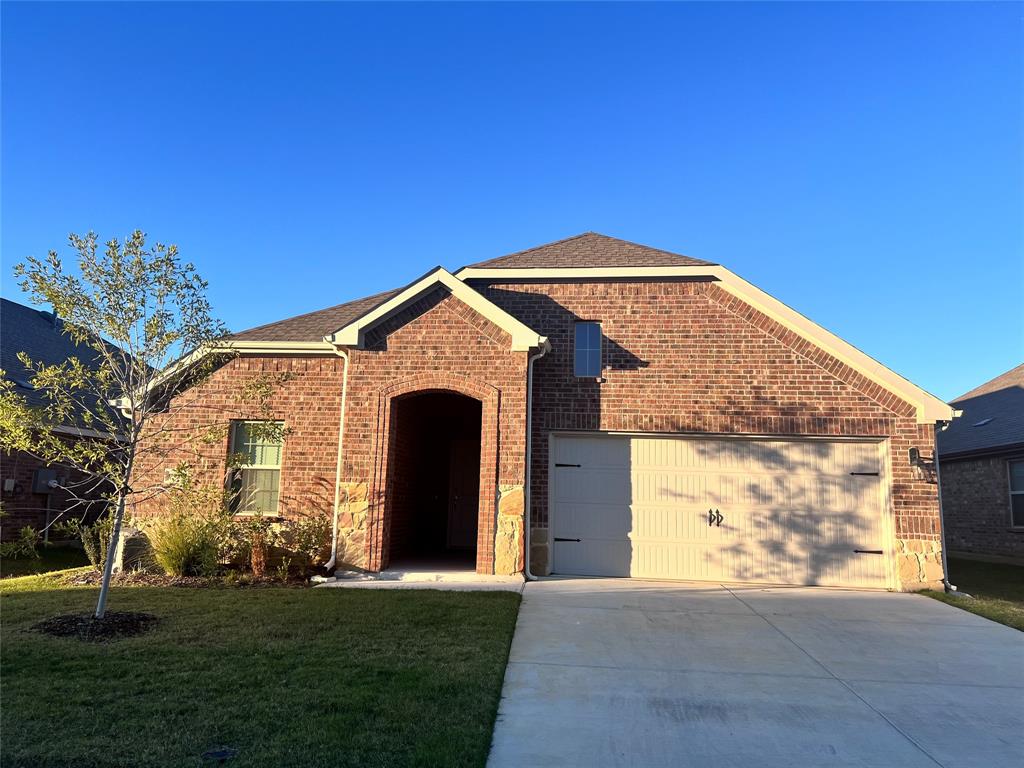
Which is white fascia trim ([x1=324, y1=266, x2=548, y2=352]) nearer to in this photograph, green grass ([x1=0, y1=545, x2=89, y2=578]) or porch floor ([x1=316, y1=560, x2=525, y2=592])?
porch floor ([x1=316, y1=560, x2=525, y2=592])

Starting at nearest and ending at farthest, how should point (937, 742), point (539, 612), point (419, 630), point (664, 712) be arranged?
point (937, 742) → point (664, 712) → point (419, 630) → point (539, 612)

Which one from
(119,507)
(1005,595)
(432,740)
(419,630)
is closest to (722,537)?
(1005,595)

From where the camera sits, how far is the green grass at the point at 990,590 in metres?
Result: 8.67

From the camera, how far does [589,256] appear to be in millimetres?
12203

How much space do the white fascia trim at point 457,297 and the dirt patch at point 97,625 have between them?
493cm

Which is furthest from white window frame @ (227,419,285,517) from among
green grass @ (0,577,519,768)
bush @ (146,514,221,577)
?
green grass @ (0,577,519,768)

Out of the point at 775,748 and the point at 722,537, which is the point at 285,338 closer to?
the point at 722,537

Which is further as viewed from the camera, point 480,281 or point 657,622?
point 480,281

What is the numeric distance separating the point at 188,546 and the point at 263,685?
17.6 feet

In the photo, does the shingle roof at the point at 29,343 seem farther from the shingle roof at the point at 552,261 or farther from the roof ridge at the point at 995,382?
the roof ridge at the point at 995,382

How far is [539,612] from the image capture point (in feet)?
25.9

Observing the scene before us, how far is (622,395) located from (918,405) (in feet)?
15.3

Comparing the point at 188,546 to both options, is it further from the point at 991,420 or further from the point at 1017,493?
the point at 991,420

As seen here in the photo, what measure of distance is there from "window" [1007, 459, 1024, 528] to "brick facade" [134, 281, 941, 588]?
26.4 feet
